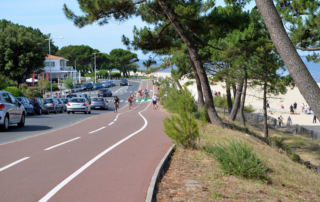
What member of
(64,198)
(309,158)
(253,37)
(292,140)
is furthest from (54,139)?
(292,140)

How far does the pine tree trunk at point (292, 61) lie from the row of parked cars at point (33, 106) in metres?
11.6

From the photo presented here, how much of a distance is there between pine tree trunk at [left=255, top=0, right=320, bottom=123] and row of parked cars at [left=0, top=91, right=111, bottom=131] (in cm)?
1158

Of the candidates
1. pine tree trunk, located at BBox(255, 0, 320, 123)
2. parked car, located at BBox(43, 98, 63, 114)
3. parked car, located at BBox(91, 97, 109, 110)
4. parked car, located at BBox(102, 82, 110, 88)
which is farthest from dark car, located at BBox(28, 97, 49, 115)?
parked car, located at BBox(102, 82, 110, 88)

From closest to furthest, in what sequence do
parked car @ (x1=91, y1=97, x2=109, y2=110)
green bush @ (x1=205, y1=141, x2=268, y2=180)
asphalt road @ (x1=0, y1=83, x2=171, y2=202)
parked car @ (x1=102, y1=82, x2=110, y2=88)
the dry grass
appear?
1. asphalt road @ (x1=0, y1=83, x2=171, y2=202)
2. the dry grass
3. green bush @ (x1=205, y1=141, x2=268, y2=180)
4. parked car @ (x1=91, y1=97, x2=109, y2=110)
5. parked car @ (x1=102, y1=82, x2=110, y2=88)

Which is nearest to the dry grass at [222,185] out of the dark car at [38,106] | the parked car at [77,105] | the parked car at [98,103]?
the parked car at [77,105]

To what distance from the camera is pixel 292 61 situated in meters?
7.73

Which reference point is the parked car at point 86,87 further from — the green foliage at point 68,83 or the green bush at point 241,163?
the green bush at point 241,163

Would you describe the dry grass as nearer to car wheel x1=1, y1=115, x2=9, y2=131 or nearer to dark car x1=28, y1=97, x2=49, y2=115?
car wheel x1=1, y1=115, x2=9, y2=131

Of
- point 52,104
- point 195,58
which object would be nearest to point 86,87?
point 52,104

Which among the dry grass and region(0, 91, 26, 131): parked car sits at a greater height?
region(0, 91, 26, 131): parked car

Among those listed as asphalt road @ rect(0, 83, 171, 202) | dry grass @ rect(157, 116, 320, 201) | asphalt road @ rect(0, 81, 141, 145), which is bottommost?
dry grass @ rect(157, 116, 320, 201)

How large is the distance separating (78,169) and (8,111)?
920cm

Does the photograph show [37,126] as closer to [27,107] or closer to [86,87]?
[27,107]

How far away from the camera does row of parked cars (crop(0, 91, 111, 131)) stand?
597 inches
